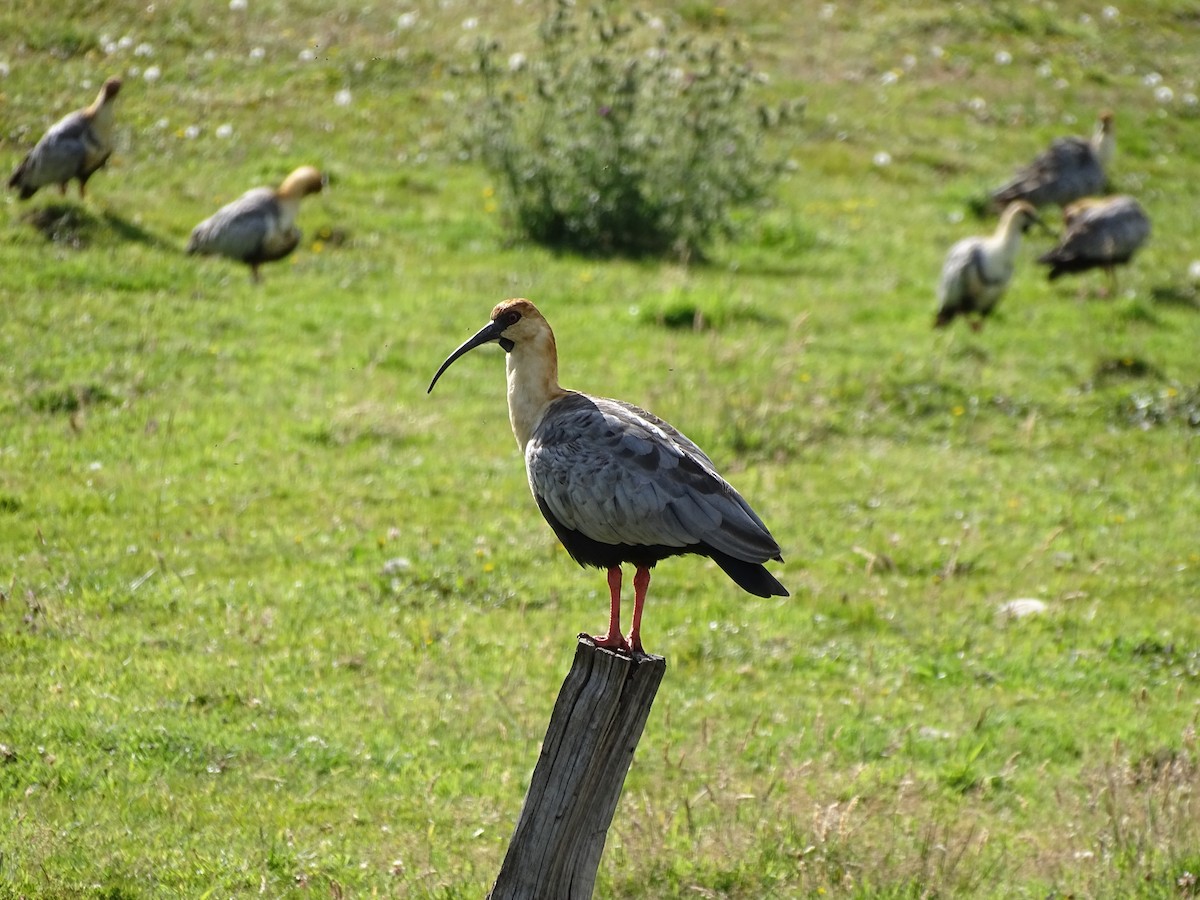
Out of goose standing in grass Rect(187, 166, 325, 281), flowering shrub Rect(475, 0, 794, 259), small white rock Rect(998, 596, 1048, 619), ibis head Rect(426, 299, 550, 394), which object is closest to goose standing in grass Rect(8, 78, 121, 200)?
goose standing in grass Rect(187, 166, 325, 281)

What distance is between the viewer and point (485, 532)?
946cm

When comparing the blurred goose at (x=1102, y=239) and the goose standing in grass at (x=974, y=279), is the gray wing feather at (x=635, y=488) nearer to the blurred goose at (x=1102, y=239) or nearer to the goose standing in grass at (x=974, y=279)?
the goose standing in grass at (x=974, y=279)

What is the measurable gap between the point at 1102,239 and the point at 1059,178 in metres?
3.50

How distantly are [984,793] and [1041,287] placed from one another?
428 inches

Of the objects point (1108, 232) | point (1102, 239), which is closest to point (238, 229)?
point (1102, 239)

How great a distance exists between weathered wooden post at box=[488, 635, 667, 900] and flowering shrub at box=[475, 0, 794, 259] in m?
11.1

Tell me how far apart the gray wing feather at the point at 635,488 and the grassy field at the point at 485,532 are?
1500 millimetres

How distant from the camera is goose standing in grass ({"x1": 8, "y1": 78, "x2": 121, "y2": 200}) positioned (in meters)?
13.5

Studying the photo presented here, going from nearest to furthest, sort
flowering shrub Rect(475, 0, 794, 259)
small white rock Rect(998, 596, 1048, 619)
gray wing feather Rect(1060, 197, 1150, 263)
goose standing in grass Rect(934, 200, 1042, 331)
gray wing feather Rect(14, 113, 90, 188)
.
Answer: small white rock Rect(998, 596, 1048, 619), gray wing feather Rect(14, 113, 90, 188), goose standing in grass Rect(934, 200, 1042, 331), flowering shrub Rect(475, 0, 794, 259), gray wing feather Rect(1060, 197, 1150, 263)

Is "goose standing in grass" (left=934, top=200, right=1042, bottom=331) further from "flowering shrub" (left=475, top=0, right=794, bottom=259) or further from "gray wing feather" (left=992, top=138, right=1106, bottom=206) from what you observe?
"gray wing feather" (left=992, top=138, right=1106, bottom=206)

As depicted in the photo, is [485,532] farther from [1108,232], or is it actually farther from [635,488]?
[1108,232]

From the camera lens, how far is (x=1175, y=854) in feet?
19.9

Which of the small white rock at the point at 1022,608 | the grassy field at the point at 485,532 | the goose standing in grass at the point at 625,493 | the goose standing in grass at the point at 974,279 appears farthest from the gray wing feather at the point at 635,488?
the goose standing in grass at the point at 974,279

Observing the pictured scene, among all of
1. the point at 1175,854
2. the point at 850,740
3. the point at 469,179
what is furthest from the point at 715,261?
the point at 1175,854
